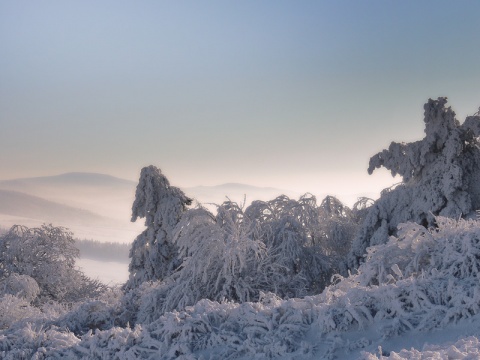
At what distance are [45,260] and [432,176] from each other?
19969 millimetres

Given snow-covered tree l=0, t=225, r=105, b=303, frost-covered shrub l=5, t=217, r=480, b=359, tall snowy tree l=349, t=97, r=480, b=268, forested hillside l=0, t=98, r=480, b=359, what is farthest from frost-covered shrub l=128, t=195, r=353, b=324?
snow-covered tree l=0, t=225, r=105, b=303

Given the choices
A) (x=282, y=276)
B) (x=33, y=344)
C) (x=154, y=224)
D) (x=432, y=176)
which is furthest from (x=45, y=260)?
(x=33, y=344)

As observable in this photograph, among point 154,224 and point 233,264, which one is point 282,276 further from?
point 154,224

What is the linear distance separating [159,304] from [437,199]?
9.16 meters

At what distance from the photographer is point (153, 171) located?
915 inches

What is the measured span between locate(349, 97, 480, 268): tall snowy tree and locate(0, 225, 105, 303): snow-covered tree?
16.4m

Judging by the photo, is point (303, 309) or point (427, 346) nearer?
point (427, 346)

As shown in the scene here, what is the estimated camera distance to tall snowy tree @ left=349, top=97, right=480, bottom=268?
16.6 meters

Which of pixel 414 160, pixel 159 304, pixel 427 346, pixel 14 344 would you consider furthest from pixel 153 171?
pixel 427 346

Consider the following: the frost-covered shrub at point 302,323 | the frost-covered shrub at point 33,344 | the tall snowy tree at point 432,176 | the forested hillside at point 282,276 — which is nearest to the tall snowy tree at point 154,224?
the forested hillside at point 282,276

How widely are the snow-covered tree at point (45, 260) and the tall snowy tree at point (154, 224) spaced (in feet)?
19.1

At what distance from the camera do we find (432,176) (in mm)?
17109

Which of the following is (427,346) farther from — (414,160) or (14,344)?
(414,160)

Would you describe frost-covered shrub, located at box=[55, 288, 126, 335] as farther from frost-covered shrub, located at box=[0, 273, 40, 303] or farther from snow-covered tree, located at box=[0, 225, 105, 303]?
snow-covered tree, located at box=[0, 225, 105, 303]
